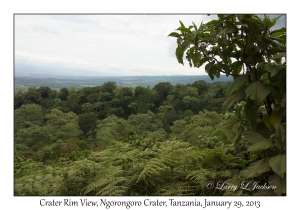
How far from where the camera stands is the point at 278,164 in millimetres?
1650

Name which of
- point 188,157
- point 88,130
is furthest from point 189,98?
point 188,157

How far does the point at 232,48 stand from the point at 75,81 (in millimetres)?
4461

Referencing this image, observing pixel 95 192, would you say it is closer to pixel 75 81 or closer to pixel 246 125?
pixel 246 125

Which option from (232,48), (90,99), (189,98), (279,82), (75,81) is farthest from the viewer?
(90,99)

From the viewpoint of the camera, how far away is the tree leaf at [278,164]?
1611mm

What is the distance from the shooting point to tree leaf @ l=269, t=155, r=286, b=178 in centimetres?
161

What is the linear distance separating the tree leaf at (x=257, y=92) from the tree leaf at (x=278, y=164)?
15.7 inches

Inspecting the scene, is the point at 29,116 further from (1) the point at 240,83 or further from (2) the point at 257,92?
(2) the point at 257,92

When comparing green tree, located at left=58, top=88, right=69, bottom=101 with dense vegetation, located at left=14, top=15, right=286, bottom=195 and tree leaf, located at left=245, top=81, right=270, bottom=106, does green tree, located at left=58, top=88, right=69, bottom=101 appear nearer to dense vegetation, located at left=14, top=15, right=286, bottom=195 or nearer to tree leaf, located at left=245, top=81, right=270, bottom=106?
dense vegetation, located at left=14, top=15, right=286, bottom=195

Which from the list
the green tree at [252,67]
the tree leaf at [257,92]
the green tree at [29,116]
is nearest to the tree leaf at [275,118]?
the green tree at [252,67]

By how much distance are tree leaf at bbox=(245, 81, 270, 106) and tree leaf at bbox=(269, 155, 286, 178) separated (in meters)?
0.40

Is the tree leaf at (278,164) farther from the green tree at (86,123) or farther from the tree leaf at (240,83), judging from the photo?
the green tree at (86,123)

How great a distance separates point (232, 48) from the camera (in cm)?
207

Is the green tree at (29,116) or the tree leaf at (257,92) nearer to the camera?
the tree leaf at (257,92)
